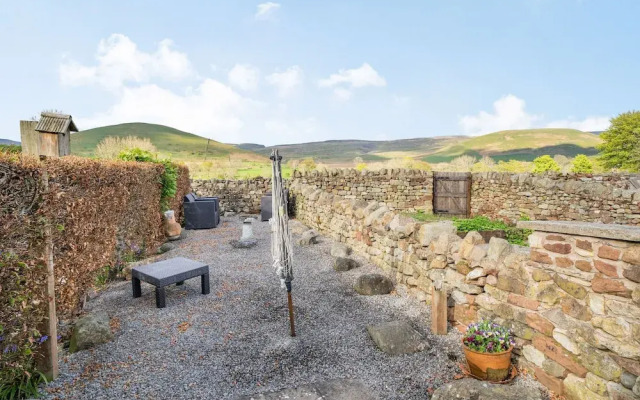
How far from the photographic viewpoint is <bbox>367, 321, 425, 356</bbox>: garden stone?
13.2 ft

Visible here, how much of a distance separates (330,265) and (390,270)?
139 centimetres

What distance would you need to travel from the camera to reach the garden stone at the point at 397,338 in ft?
13.2

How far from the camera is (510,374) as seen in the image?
360 centimetres

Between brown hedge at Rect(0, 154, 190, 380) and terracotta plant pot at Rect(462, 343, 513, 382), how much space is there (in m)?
4.12

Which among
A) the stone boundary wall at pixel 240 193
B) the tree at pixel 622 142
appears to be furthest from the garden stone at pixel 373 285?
the tree at pixel 622 142

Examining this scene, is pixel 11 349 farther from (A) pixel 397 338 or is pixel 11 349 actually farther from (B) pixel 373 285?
(B) pixel 373 285

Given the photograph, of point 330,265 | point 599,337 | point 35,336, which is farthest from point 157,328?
point 599,337

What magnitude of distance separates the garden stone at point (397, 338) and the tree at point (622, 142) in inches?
1167

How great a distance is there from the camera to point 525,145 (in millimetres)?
67938

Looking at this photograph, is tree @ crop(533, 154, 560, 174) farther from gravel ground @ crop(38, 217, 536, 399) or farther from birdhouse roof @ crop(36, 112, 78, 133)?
birdhouse roof @ crop(36, 112, 78, 133)

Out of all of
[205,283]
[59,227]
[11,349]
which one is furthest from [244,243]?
[11,349]

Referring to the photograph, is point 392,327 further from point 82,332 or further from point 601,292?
point 82,332

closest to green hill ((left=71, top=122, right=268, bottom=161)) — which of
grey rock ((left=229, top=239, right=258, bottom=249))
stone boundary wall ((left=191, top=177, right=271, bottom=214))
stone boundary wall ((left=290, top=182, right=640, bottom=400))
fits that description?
stone boundary wall ((left=191, top=177, right=271, bottom=214))

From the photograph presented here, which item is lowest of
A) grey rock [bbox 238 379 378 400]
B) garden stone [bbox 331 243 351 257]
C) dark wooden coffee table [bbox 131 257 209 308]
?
grey rock [bbox 238 379 378 400]
